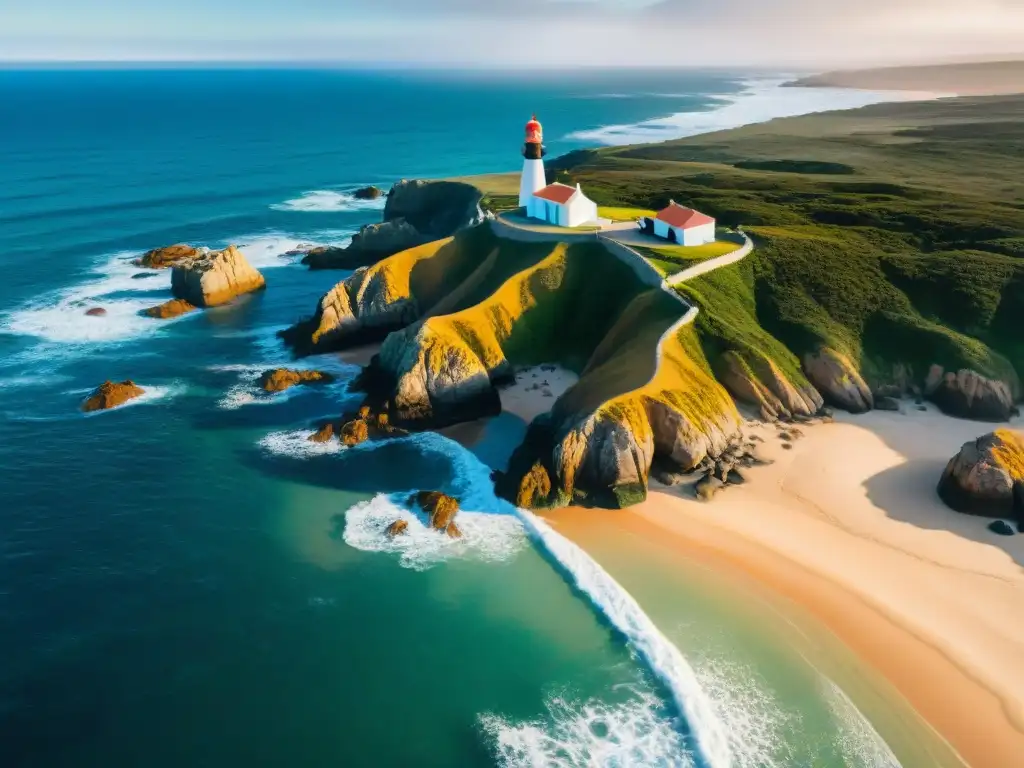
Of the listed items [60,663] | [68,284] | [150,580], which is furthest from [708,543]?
[68,284]

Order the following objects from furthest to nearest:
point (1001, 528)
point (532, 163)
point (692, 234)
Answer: point (532, 163), point (692, 234), point (1001, 528)

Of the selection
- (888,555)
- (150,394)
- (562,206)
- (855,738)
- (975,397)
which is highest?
(562,206)

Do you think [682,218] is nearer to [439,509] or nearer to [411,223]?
[439,509]

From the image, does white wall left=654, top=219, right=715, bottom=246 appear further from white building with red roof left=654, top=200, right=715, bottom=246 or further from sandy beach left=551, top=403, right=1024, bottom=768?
sandy beach left=551, top=403, right=1024, bottom=768

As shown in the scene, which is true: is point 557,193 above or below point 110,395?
above

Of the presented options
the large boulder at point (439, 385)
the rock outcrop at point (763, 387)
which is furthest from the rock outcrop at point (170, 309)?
the rock outcrop at point (763, 387)

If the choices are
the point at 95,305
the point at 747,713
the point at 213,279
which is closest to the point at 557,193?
the point at 213,279

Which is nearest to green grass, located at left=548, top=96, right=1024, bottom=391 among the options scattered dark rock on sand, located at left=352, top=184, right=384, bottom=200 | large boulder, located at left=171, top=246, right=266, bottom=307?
large boulder, located at left=171, top=246, right=266, bottom=307
